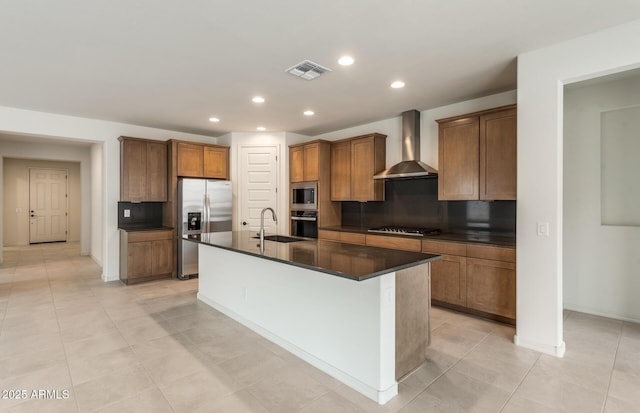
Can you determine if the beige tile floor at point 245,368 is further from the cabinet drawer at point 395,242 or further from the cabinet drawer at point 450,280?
the cabinet drawer at point 395,242

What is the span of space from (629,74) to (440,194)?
7.32 feet

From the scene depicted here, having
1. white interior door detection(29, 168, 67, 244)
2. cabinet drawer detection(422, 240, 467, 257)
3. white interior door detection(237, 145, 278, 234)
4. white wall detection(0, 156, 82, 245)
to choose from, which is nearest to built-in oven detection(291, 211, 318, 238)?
white interior door detection(237, 145, 278, 234)

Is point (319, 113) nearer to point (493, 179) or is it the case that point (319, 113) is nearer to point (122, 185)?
point (493, 179)

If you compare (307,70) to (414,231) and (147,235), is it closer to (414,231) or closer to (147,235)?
(414,231)

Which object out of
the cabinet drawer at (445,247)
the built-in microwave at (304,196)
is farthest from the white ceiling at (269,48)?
the cabinet drawer at (445,247)

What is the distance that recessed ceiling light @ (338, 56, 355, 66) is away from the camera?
2934mm

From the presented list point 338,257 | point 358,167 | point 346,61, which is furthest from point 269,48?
point 358,167

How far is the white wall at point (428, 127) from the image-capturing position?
404 cm

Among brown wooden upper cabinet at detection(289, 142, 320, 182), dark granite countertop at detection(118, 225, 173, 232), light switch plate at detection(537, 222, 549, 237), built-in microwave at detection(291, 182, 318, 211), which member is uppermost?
brown wooden upper cabinet at detection(289, 142, 320, 182)

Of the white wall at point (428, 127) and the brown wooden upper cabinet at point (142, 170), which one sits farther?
the brown wooden upper cabinet at point (142, 170)

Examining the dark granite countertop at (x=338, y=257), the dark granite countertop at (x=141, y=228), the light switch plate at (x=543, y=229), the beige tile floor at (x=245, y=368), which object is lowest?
the beige tile floor at (x=245, y=368)

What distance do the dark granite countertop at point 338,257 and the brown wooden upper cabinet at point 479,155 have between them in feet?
5.41

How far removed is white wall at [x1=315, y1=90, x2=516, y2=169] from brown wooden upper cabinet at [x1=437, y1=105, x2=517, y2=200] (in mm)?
499

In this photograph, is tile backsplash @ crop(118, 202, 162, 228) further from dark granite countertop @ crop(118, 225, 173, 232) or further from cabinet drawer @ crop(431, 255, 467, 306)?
cabinet drawer @ crop(431, 255, 467, 306)
